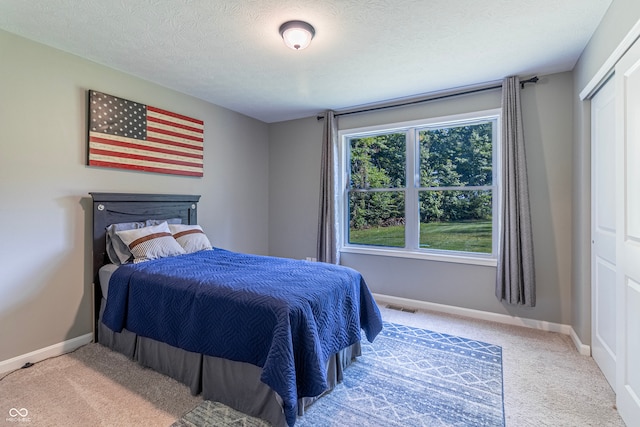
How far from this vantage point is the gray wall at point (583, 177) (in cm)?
209

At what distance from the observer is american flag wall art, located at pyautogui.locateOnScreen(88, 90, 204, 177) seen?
8.82 ft

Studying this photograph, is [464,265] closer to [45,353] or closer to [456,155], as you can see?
[456,155]

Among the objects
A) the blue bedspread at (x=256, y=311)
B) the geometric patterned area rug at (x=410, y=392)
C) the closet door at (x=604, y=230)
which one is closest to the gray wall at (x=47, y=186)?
the blue bedspread at (x=256, y=311)

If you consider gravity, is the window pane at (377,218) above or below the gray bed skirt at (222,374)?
above

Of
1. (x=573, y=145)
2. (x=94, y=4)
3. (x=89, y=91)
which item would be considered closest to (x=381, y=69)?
(x=573, y=145)

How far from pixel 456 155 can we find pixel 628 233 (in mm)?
1955

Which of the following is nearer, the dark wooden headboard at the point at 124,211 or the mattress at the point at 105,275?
the mattress at the point at 105,275

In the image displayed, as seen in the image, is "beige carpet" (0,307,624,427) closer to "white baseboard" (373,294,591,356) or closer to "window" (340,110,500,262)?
"white baseboard" (373,294,591,356)

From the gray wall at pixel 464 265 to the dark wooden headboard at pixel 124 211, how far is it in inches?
60.4

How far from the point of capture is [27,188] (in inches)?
91.1

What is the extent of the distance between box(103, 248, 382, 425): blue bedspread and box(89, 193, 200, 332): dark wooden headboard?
396 millimetres

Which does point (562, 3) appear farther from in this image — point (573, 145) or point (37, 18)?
point (37, 18)

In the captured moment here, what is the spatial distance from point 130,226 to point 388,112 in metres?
3.12

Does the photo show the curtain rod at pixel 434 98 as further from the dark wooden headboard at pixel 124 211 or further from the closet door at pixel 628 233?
the dark wooden headboard at pixel 124 211
